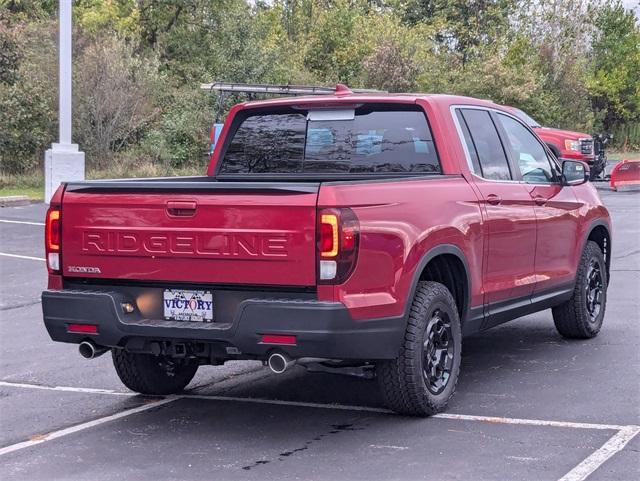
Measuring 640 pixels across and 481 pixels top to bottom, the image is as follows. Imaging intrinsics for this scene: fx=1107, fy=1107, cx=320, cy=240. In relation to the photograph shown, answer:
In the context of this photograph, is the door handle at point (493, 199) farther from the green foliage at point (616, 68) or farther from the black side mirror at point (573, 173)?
the green foliage at point (616, 68)

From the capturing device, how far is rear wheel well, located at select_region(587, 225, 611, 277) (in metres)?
9.52

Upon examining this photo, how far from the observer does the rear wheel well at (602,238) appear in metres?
9.52

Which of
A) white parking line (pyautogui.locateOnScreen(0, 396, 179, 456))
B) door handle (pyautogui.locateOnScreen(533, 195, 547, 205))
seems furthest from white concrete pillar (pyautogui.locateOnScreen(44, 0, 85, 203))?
white parking line (pyautogui.locateOnScreen(0, 396, 179, 456))

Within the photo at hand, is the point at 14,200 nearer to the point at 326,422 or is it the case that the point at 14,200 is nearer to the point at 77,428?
the point at 77,428

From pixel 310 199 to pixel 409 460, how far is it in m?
1.47

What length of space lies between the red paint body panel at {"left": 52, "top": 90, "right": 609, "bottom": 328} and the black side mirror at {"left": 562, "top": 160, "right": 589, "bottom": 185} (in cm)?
144

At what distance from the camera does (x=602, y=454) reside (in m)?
5.83

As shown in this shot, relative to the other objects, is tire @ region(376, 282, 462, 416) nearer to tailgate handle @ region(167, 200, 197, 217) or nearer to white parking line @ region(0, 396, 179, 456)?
tailgate handle @ region(167, 200, 197, 217)

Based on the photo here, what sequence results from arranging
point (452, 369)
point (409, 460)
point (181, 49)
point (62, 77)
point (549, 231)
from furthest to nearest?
point (181, 49) < point (62, 77) < point (549, 231) < point (452, 369) < point (409, 460)

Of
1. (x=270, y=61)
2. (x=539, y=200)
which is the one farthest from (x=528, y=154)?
(x=270, y=61)

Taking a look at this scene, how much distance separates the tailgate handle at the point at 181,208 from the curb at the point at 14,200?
626 inches

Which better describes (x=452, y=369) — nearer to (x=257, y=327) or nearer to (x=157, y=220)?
(x=257, y=327)

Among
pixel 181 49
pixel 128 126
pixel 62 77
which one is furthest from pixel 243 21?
pixel 62 77

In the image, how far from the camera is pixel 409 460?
581cm
